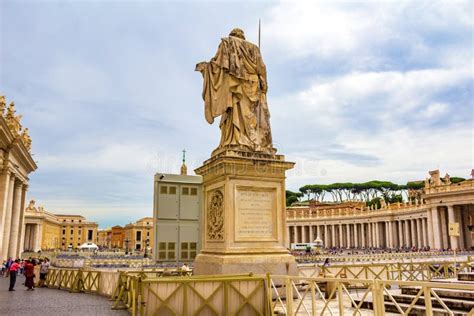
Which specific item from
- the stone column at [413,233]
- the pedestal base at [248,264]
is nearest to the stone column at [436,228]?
the stone column at [413,233]

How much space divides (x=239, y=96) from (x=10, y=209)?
131 feet

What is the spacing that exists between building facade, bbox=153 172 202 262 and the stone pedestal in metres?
11.7

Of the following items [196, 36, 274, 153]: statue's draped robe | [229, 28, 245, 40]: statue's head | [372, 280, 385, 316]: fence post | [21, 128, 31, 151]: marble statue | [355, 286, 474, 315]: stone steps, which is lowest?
[355, 286, 474, 315]: stone steps

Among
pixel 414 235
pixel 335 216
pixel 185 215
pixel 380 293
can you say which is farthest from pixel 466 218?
pixel 380 293

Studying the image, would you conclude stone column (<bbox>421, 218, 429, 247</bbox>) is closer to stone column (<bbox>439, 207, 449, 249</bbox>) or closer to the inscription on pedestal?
stone column (<bbox>439, 207, 449, 249</bbox>)

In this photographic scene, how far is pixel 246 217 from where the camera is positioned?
10320mm

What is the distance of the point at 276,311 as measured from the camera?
868 cm

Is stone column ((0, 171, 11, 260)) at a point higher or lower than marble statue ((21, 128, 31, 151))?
lower

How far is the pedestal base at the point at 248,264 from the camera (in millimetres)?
9695

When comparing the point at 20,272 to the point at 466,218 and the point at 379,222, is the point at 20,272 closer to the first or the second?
the point at 466,218

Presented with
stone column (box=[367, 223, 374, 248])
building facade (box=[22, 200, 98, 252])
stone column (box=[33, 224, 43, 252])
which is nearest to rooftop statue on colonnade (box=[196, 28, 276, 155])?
stone column (box=[367, 223, 374, 248])

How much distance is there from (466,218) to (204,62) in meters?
71.5

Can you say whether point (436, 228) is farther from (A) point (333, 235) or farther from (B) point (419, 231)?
(A) point (333, 235)

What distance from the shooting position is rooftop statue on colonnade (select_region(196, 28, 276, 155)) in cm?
1138
